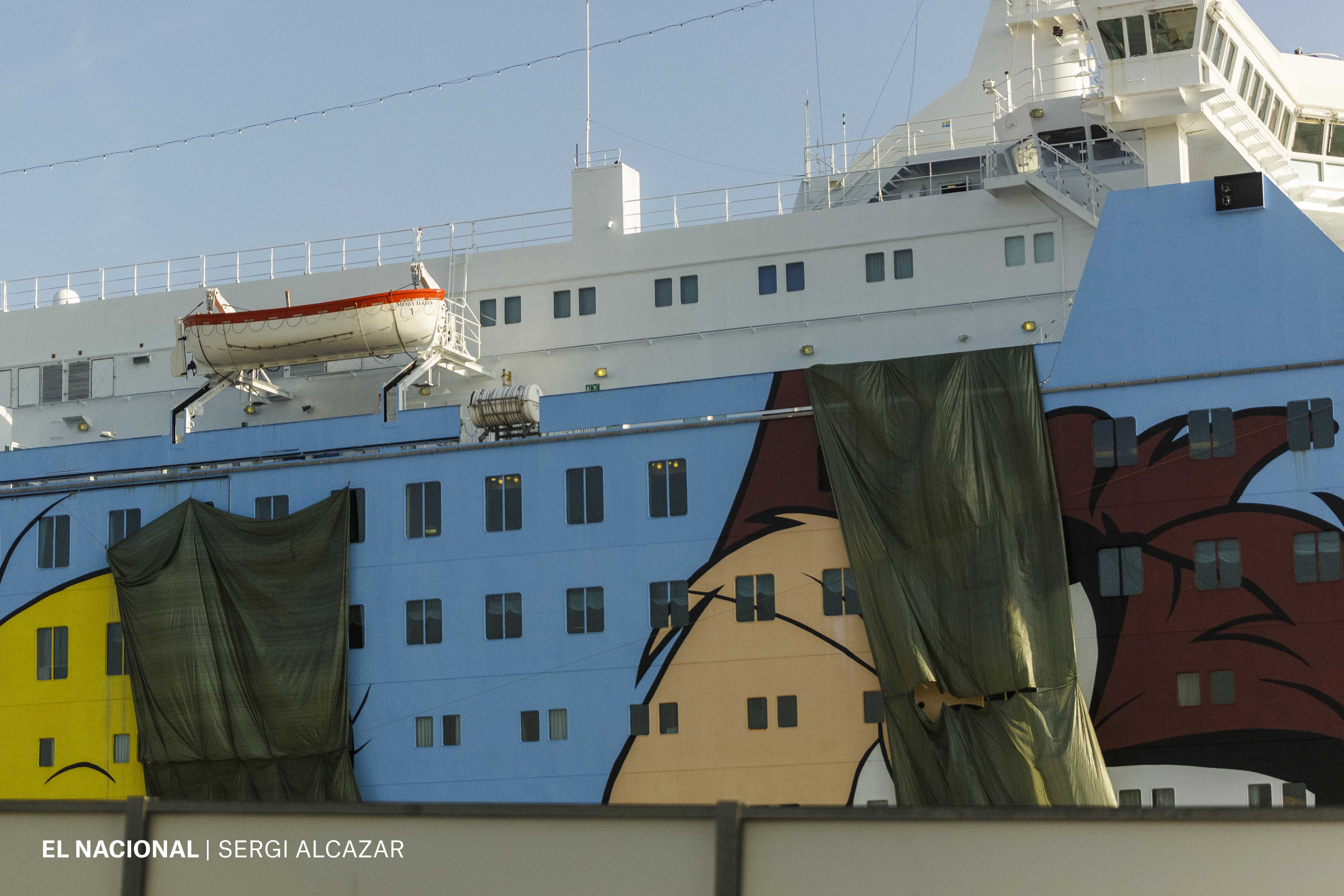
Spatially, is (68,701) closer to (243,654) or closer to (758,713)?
(243,654)

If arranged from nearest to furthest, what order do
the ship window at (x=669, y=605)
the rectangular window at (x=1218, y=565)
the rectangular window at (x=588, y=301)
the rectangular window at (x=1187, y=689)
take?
1. the rectangular window at (x=1187, y=689)
2. the rectangular window at (x=1218, y=565)
3. the ship window at (x=669, y=605)
4. the rectangular window at (x=588, y=301)

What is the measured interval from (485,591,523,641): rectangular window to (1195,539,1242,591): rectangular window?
24.0 feet

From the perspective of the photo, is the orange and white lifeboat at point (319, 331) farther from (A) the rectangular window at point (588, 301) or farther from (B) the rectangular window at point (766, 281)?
(B) the rectangular window at point (766, 281)

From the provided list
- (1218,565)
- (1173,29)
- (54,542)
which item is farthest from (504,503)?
(1173,29)

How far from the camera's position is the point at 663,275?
19.7 metres

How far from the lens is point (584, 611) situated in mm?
15688

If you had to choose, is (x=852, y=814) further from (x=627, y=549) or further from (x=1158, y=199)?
(x=1158, y=199)

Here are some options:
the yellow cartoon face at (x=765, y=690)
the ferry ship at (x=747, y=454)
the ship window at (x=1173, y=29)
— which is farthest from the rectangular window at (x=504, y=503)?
the ship window at (x=1173, y=29)

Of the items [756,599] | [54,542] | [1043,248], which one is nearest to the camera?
[756,599]

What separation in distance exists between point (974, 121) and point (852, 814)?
19459 millimetres

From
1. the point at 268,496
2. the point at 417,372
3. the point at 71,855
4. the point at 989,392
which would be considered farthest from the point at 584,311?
the point at 71,855

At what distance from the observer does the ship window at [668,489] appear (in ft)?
51.4

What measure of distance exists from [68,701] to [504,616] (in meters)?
5.88

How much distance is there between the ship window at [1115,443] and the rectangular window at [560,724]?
630 centimetres
